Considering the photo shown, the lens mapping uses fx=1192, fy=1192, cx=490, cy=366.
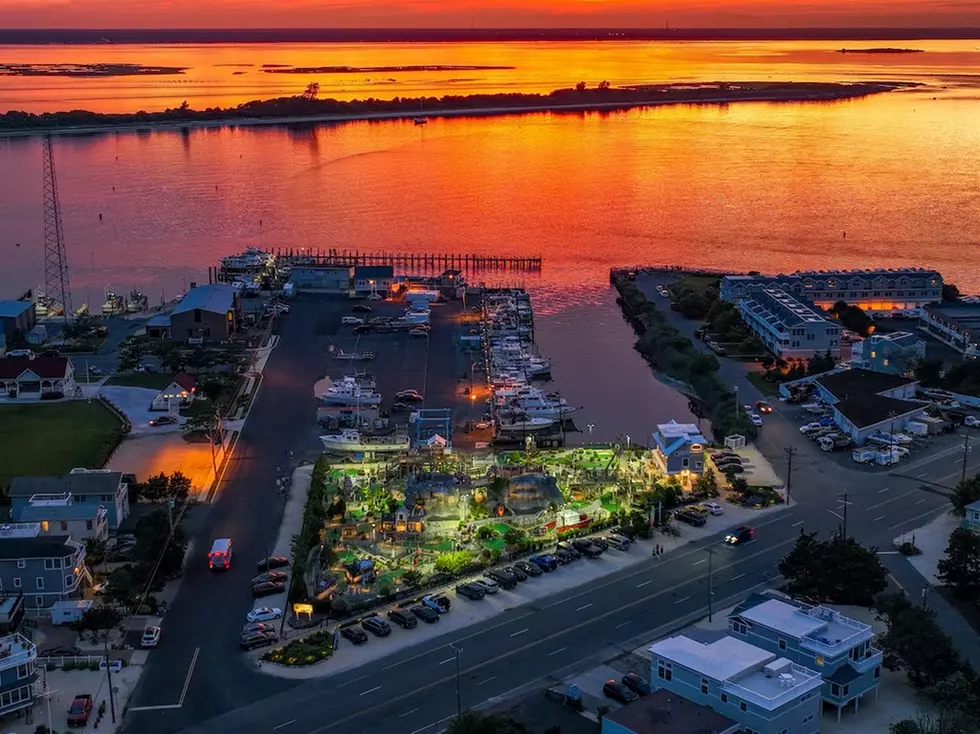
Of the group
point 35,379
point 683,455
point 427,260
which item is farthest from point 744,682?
point 427,260

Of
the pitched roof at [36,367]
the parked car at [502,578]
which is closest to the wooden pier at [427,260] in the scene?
the pitched roof at [36,367]

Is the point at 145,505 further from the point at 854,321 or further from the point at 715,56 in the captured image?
the point at 715,56

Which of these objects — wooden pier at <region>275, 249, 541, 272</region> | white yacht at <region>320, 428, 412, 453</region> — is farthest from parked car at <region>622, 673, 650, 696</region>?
wooden pier at <region>275, 249, 541, 272</region>

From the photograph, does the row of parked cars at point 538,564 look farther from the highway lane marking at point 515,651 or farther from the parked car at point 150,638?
the parked car at point 150,638

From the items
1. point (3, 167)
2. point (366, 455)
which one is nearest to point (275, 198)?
point (3, 167)

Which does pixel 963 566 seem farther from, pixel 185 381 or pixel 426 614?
pixel 185 381
